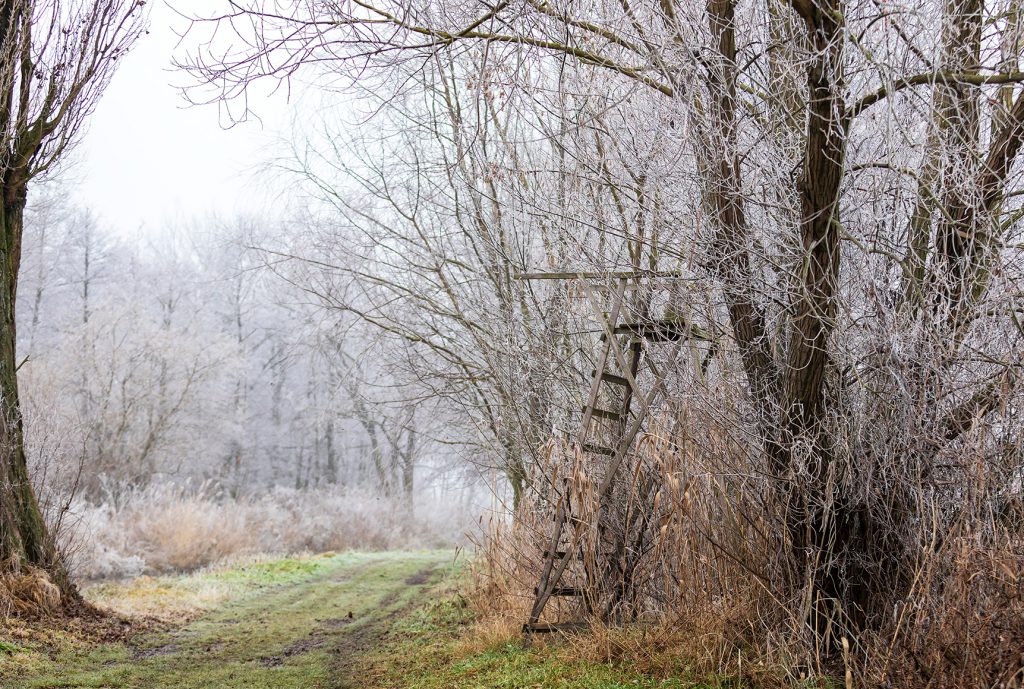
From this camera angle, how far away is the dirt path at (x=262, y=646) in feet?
20.8

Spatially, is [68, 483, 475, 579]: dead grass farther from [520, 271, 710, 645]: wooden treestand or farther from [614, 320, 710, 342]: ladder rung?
[614, 320, 710, 342]: ladder rung

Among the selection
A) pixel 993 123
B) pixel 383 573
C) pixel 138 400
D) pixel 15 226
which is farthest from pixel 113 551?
pixel 993 123

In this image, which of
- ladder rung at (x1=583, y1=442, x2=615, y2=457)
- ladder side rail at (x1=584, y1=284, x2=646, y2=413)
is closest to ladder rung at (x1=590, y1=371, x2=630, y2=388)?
ladder side rail at (x1=584, y1=284, x2=646, y2=413)

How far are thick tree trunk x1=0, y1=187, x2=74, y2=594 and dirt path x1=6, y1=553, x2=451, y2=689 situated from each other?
1282 millimetres

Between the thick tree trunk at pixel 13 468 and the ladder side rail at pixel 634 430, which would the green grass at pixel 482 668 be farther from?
the thick tree trunk at pixel 13 468

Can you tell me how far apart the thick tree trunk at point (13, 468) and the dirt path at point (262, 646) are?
50.5 inches

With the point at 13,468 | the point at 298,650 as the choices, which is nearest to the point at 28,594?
the point at 13,468

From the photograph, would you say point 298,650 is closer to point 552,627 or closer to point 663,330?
point 552,627

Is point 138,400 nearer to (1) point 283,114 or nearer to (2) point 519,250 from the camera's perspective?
(1) point 283,114

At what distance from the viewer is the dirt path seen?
6348 millimetres

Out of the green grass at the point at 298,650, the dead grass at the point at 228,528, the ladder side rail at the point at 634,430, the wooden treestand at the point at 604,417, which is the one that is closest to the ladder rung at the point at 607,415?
the wooden treestand at the point at 604,417

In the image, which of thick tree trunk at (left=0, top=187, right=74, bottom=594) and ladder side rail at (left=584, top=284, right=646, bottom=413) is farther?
thick tree trunk at (left=0, top=187, right=74, bottom=594)

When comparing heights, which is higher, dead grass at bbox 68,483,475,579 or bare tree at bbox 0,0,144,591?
bare tree at bbox 0,0,144,591

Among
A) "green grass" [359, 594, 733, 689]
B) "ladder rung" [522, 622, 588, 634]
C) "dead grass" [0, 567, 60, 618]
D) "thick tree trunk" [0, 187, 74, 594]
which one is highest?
"thick tree trunk" [0, 187, 74, 594]
